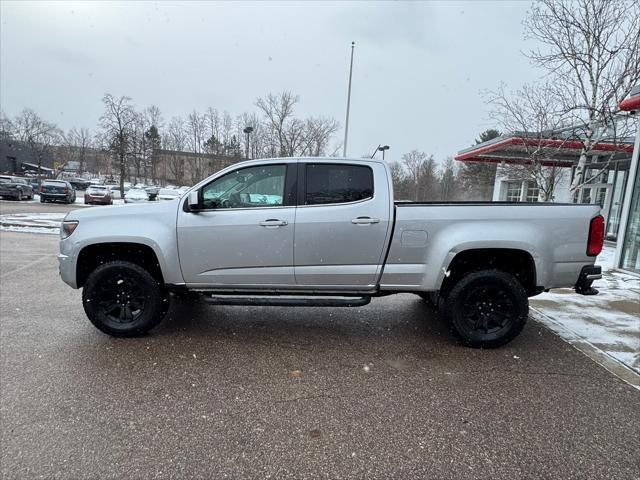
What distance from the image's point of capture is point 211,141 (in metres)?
39.5

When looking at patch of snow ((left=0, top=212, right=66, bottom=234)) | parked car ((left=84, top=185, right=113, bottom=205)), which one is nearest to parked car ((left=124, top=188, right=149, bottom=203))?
parked car ((left=84, top=185, right=113, bottom=205))

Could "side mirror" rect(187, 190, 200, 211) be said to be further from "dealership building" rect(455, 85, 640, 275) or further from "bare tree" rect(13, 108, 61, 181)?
"bare tree" rect(13, 108, 61, 181)

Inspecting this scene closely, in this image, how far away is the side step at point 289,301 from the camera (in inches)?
157

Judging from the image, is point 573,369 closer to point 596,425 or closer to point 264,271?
point 596,425

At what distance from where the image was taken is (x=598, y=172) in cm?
1382

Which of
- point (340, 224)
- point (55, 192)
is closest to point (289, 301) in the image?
point (340, 224)

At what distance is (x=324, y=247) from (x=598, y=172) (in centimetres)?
1428

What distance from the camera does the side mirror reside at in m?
3.90

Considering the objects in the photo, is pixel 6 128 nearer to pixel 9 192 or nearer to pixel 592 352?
pixel 9 192

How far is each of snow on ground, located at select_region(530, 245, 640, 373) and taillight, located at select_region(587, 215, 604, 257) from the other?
119 centimetres

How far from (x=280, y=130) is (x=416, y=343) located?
2483cm

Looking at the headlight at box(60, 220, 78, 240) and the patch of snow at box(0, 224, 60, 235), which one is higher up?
the headlight at box(60, 220, 78, 240)

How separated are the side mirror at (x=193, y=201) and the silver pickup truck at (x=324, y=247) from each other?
0.05 ft

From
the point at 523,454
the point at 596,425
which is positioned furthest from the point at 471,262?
the point at 523,454
